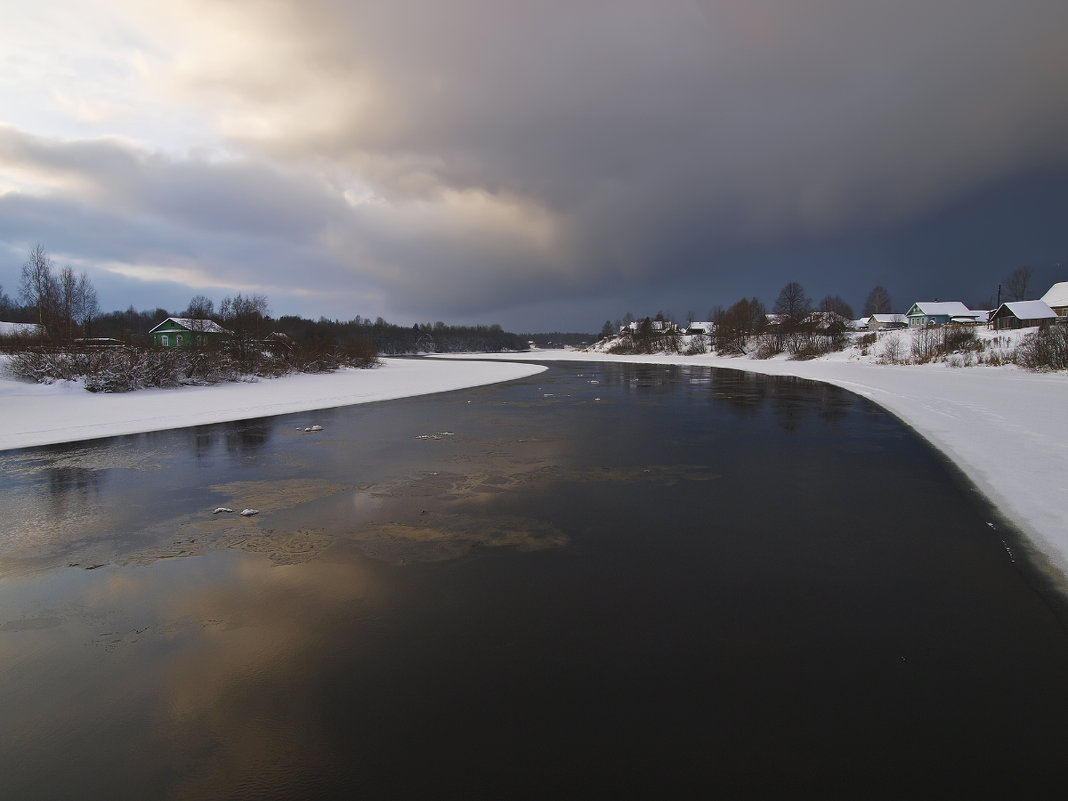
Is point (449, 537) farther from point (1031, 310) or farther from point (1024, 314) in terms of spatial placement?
point (1031, 310)

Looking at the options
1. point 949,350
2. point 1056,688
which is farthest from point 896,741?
point 949,350

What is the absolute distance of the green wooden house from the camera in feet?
114

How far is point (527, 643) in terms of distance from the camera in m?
3.96

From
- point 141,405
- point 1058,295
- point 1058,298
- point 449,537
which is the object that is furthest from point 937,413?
point 1058,295

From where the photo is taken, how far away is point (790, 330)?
216 ft

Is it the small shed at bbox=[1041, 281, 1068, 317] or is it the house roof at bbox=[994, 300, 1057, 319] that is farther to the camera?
the small shed at bbox=[1041, 281, 1068, 317]

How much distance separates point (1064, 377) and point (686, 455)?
90.2 ft

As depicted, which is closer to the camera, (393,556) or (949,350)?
(393,556)

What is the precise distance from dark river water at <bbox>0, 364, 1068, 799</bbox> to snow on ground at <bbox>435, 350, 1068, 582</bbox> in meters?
0.48

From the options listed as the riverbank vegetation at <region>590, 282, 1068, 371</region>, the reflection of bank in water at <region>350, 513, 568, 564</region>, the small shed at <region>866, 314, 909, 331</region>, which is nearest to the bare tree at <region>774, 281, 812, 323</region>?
the riverbank vegetation at <region>590, 282, 1068, 371</region>

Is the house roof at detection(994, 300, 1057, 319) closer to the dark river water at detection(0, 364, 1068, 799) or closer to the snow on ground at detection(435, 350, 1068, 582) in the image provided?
the snow on ground at detection(435, 350, 1068, 582)

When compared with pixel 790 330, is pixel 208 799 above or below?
below

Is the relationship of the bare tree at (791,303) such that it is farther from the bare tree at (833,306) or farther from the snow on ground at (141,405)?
the snow on ground at (141,405)

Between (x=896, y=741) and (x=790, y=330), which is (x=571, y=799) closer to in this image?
(x=896, y=741)
